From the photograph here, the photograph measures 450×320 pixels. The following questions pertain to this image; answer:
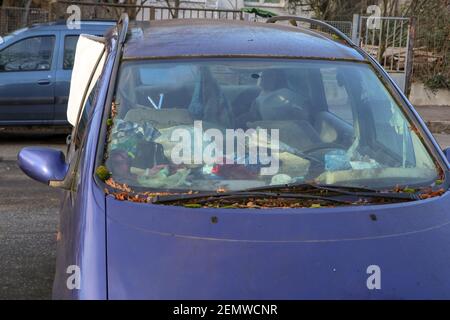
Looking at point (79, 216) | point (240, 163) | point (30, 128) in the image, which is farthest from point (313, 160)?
point (30, 128)

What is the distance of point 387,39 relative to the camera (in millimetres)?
13719

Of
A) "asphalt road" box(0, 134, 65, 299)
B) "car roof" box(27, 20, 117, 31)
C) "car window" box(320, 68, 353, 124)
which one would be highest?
"car roof" box(27, 20, 117, 31)

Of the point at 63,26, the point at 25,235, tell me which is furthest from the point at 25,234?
the point at 63,26

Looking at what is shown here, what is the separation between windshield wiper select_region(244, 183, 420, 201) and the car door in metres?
7.35

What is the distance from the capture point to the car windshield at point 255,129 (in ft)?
9.78

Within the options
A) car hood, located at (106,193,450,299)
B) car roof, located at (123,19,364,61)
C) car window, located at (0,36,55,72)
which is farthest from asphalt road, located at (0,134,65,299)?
car hood, located at (106,193,450,299)

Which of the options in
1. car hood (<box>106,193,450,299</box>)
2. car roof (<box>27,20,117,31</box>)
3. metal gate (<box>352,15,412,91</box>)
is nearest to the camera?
car hood (<box>106,193,450,299</box>)

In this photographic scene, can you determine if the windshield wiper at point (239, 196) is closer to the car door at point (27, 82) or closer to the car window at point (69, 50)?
the car door at point (27, 82)

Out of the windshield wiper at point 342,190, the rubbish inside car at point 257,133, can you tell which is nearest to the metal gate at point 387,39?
the rubbish inside car at point 257,133

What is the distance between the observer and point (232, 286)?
2291 millimetres

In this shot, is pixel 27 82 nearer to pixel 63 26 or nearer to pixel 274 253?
pixel 63 26

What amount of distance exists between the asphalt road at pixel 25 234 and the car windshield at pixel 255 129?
69.6 inches

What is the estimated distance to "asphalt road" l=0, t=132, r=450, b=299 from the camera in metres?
4.52

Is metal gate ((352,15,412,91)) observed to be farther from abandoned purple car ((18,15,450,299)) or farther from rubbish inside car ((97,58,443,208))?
rubbish inside car ((97,58,443,208))
